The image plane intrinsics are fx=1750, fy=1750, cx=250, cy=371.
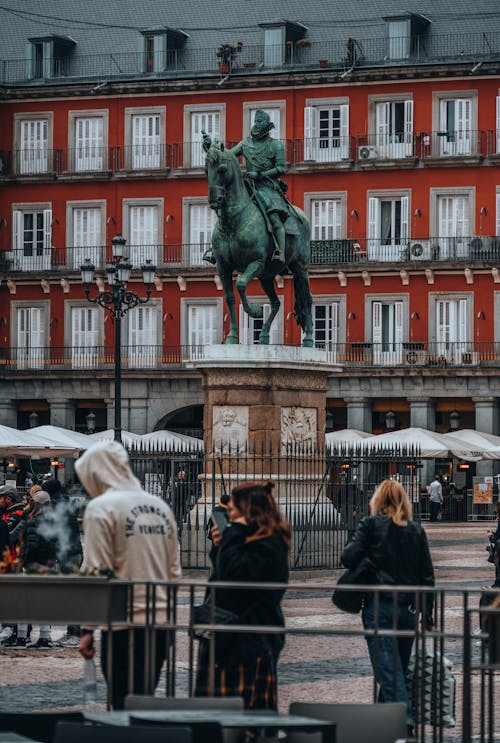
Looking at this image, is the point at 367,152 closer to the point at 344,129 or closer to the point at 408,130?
the point at 344,129

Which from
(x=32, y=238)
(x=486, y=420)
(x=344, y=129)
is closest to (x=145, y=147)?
(x=32, y=238)

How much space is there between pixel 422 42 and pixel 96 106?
36.0ft

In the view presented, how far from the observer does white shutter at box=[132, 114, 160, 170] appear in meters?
57.8

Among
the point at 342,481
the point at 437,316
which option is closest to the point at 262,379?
the point at 342,481

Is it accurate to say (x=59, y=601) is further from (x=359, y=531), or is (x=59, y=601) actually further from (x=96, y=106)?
(x=96, y=106)

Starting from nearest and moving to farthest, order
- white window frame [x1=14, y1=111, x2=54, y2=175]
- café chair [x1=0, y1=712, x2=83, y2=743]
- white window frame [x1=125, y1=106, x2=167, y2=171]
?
café chair [x1=0, y1=712, x2=83, y2=743] < white window frame [x1=125, y1=106, x2=167, y2=171] < white window frame [x1=14, y1=111, x2=54, y2=175]

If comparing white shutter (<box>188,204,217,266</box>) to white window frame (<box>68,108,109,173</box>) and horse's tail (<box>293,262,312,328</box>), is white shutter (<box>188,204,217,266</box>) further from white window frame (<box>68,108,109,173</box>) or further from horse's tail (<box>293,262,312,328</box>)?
horse's tail (<box>293,262,312,328</box>)

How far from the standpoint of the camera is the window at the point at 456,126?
54.8 m

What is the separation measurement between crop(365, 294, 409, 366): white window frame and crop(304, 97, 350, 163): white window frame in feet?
15.3

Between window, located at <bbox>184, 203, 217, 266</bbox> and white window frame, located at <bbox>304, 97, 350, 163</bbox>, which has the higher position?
white window frame, located at <bbox>304, 97, 350, 163</bbox>

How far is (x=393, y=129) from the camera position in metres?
55.5

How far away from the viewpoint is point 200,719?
280 inches

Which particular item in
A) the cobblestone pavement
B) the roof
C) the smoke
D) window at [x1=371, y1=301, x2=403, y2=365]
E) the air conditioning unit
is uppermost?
the roof

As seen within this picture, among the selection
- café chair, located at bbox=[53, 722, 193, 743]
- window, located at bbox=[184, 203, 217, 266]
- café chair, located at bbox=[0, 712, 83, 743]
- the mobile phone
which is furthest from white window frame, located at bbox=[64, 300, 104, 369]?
café chair, located at bbox=[53, 722, 193, 743]
